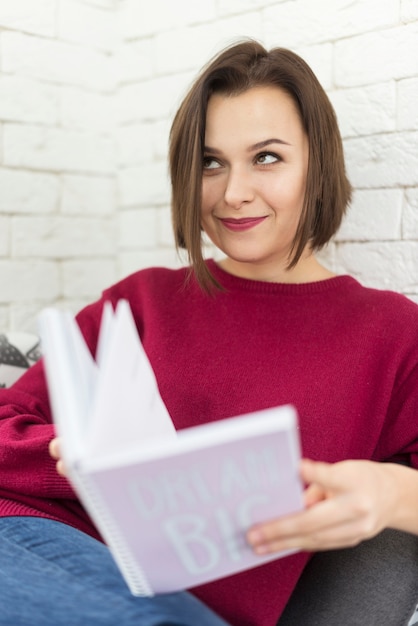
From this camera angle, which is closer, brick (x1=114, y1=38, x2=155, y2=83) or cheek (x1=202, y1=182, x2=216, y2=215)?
cheek (x1=202, y1=182, x2=216, y2=215)

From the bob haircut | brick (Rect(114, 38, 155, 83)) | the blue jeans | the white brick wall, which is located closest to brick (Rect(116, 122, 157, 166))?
the white brick wall

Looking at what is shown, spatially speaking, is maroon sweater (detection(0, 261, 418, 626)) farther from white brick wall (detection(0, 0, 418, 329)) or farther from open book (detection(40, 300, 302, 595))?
open book (detection(40, 300, 302, 595))

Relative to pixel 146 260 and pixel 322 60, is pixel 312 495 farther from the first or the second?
pixel 146 260

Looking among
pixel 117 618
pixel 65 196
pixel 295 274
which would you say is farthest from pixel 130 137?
pixel 117 618

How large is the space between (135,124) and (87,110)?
0.11 m

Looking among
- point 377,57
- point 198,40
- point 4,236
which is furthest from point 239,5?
point 4,236

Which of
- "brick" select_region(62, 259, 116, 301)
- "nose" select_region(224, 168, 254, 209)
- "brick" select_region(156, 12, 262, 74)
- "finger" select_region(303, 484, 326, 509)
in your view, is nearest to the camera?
"finger" select_region(303, 484, 326, 509)

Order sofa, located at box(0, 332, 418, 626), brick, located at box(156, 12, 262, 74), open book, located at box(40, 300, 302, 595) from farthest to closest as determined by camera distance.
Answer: brick, located at box(156, 12, 262, 74) → sofa, located at box(0, 332, 418, 626) → open book, located at box(40, 300, 302, 595)

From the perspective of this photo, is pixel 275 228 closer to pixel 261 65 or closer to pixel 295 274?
pixel 295 274

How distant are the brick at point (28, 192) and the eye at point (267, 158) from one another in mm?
613

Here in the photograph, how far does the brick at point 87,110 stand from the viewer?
165cm

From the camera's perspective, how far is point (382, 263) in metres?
1.34

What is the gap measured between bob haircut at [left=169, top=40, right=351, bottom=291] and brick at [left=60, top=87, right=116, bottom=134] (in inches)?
20.0

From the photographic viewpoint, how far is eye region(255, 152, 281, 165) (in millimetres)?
1166
